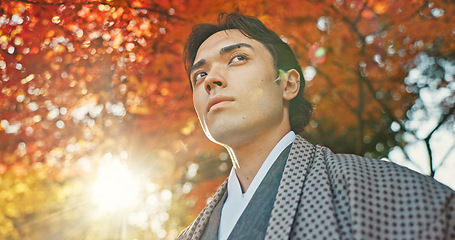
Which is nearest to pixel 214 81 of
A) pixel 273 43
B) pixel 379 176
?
pixel 273 43

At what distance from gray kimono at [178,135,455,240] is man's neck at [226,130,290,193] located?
231 millimetres

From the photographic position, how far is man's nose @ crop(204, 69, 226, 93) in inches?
96.9

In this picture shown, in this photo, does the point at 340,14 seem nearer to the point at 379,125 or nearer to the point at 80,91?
the point at 379,125

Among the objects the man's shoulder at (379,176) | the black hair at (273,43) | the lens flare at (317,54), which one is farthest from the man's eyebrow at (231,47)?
the lens flare at (317,54)

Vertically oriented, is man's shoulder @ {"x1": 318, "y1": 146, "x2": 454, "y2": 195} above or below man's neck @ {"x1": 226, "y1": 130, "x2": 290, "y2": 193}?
above

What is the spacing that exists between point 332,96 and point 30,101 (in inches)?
176

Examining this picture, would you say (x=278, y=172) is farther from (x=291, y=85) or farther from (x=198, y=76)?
(x=198, y=76)

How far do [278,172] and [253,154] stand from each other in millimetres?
270

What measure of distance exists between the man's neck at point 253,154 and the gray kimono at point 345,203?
0.76 feet

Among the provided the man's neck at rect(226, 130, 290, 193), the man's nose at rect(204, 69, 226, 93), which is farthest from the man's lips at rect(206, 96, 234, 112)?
the man's neck at rect(226, 130, 290, 193)

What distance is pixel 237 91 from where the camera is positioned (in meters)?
2.39

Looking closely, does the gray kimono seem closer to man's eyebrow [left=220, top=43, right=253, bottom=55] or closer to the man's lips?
the man's lips

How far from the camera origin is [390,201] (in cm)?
168

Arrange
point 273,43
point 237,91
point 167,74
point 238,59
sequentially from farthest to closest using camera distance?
point 167,74, point 273,43, point 238,59, point 237,91
